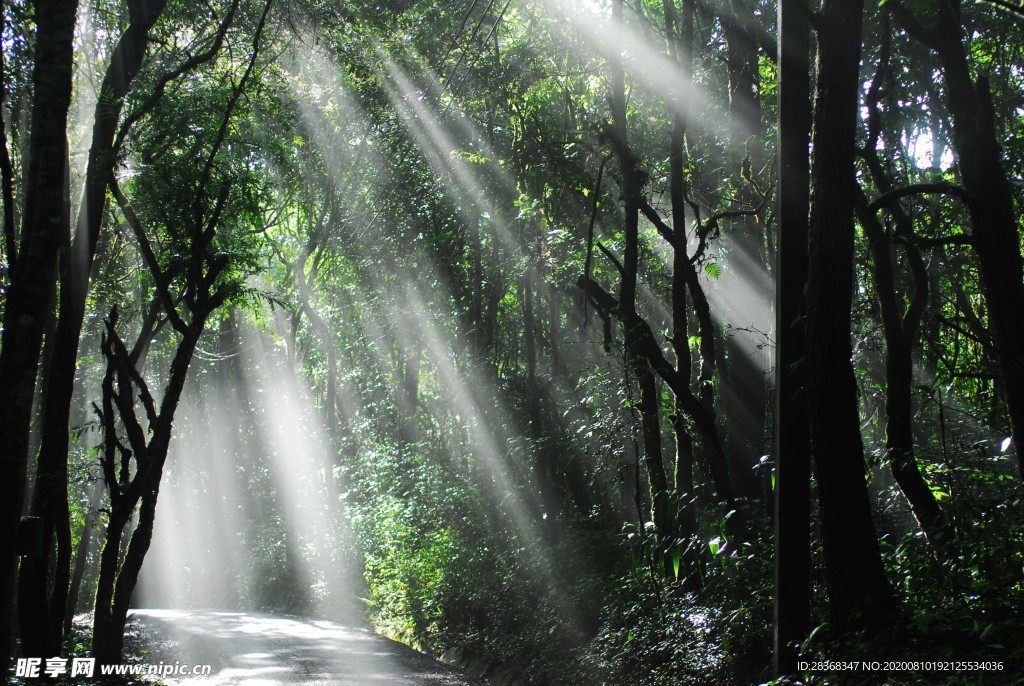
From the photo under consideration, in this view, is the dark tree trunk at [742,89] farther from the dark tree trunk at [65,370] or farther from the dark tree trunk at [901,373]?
the dark tree trunk at [65,370]

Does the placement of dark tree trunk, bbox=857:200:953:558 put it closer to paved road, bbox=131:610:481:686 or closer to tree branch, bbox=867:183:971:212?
tree branch, bbox=867:183:971:212

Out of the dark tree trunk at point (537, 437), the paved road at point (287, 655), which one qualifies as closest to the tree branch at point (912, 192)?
the paved road at point (287, 655)

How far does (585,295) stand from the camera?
1173 cm

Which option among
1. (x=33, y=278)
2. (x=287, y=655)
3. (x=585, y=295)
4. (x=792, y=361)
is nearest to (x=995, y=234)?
(x=792, y=361)

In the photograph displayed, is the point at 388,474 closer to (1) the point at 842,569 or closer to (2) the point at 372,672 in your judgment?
(2) the point at 372,672

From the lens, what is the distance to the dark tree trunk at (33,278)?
5156 millimetres

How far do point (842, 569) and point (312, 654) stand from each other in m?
10.1

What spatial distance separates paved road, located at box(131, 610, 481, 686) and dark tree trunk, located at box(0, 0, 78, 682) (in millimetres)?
5880

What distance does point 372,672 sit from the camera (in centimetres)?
1134

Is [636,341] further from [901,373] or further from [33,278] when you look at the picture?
[33,278]

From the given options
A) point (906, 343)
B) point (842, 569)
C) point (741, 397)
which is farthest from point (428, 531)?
point (842, 569)

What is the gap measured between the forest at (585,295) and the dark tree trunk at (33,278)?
0.08 ft

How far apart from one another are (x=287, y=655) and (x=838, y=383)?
35.1 feet

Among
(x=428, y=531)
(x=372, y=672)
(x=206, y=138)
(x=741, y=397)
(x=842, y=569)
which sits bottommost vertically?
(x=372, y=672)
